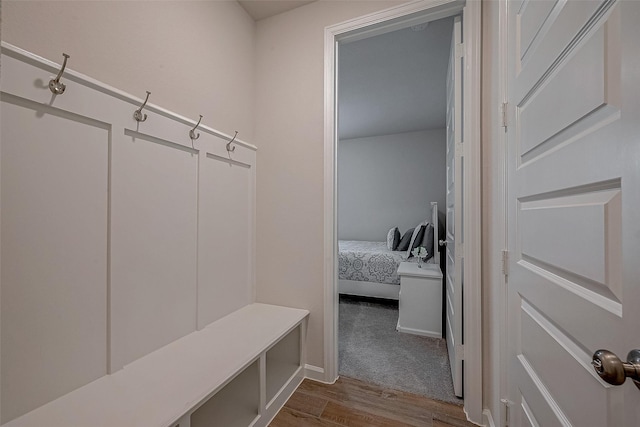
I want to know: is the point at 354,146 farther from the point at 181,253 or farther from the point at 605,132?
the point at 605,132

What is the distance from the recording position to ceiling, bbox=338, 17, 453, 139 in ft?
7.59

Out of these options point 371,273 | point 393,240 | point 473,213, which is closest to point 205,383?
point 473,213

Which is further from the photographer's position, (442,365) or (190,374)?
(442,365)

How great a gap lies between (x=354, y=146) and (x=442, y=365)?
4272mm

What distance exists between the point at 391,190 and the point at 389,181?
182 mm

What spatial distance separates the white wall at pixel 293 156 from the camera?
1887 millimetres

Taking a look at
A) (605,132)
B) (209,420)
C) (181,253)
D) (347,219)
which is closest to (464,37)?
(605,132)

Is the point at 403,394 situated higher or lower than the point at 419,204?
lower

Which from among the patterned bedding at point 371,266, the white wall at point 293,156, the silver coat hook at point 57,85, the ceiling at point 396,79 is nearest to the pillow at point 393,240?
the patterned bedding at point 371,266

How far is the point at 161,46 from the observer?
1.39 meters

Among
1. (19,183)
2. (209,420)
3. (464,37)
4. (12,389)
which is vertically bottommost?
(209,420)

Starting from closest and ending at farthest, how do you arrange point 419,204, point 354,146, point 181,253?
point 181,253 → point 419,204 → point 354,146

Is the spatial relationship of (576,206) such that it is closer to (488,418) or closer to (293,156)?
(488,418)

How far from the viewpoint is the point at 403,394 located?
173cm
